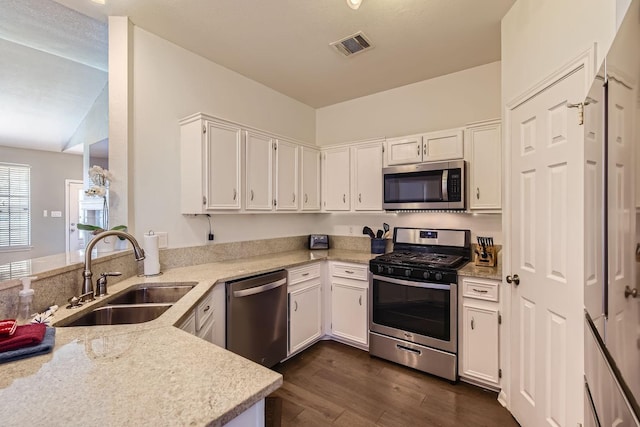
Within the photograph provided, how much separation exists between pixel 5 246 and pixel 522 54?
8.76m

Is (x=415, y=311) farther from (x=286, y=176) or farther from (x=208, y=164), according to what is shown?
(x=208, y=164)

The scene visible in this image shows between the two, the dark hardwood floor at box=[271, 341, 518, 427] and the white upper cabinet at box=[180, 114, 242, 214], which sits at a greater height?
the white upper cabinet at box=[180, 114, 242, 214]

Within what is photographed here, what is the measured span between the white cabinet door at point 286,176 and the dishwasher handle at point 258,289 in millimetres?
828

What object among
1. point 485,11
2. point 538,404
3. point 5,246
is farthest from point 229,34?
point 5,246

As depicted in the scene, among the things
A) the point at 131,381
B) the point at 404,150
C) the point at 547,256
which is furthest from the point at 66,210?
the point at 547,256

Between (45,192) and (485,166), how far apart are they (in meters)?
8.47

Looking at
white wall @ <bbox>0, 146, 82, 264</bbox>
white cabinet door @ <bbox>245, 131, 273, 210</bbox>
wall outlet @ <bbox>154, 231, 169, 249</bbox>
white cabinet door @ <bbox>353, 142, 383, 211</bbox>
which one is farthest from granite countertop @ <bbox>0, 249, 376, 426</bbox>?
white wall @ <bbox>0, 146, 82, 264</bbox>

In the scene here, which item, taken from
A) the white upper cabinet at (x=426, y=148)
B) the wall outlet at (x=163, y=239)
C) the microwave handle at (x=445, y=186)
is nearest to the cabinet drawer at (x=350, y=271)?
the microwave handle at (x=445, y=186)

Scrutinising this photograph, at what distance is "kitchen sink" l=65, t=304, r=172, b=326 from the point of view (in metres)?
1.52

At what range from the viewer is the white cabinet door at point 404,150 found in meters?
2.86

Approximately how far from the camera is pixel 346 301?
2.95m

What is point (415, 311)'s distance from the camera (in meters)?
2.52

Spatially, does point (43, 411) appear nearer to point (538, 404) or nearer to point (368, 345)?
point (538, 404)

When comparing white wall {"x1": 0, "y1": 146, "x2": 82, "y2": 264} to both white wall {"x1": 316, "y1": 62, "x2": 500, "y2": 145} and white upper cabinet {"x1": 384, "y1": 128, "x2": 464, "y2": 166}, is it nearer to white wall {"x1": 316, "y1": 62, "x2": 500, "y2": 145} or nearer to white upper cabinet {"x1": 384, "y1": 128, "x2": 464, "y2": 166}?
white wall {"x1": 316, "y1": 62, "x2": 500, "y2": 145}
